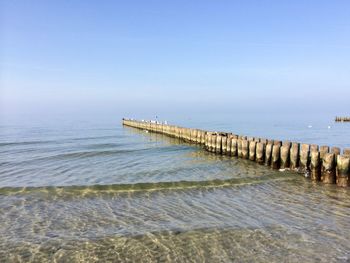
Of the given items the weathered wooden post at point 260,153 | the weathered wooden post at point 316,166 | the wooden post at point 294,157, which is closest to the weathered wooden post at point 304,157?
the wooden post at point 294,157

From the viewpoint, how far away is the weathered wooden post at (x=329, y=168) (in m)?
13.8

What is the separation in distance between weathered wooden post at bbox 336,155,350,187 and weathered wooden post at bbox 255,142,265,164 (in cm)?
524

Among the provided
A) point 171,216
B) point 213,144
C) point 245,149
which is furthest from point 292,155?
point 213,144

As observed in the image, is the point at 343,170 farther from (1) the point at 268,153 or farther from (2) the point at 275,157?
(1) the point at 268,153

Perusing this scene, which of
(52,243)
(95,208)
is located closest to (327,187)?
(95,208)

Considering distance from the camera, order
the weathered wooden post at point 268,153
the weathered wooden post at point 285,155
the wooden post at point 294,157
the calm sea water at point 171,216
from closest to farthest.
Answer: the calm sea water at point 171,216
the wooden post at point 294,157
the weathered wooden post at point 285,155
the weathered wooden post at point 268,153

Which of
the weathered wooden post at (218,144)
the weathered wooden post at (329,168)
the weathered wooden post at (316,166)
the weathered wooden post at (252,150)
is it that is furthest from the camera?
the weathered wooden post at (218,144)

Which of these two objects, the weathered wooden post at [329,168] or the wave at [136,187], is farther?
the weathered wooden post at [329,168]

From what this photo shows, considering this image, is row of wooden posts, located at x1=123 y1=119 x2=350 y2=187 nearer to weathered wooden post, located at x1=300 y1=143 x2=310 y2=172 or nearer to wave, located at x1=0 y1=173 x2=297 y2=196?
weathered wooden post, located at x1=300 y1=143 x2=310 y2=172

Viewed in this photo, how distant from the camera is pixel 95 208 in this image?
10875 mm

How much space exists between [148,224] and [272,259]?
3.40 meters

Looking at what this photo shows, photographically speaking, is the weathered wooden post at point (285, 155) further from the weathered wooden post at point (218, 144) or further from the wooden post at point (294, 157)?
the weathered wooden post at point (218, 144)

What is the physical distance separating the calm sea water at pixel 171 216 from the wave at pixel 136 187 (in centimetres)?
4

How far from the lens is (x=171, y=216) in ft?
32.4
